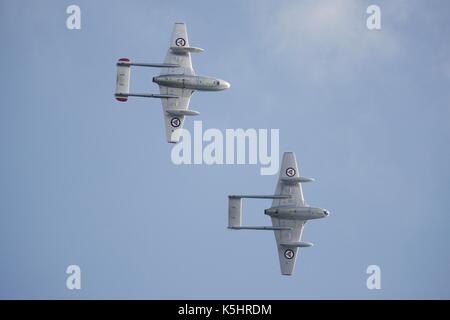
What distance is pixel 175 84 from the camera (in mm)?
101938

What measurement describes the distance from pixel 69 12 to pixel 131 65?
7.96 metres

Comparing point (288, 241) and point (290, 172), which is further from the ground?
point (290, 172)

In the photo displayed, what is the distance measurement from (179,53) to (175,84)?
10.9ft

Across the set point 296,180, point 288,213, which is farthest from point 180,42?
point 288,213

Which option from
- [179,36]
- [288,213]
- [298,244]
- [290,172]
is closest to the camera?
[288,213]

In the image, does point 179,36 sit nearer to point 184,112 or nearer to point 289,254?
point 184,112

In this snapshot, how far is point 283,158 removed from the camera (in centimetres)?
10438

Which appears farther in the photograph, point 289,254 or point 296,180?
point 289,254

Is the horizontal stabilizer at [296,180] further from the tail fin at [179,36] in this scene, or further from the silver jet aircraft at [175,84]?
the tail fin at [179,36]

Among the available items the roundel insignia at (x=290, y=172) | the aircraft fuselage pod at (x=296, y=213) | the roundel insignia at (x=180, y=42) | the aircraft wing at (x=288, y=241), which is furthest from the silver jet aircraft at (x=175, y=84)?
the aircraft wing at (x=288, y=241)

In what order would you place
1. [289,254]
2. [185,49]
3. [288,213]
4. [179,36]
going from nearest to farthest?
1. [288,213]
2. [289,254]
3. [185,49]
4. [179,36]

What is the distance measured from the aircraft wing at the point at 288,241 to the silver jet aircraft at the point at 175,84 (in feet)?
39.4

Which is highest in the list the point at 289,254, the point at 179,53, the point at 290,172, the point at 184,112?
the point at 179,53
